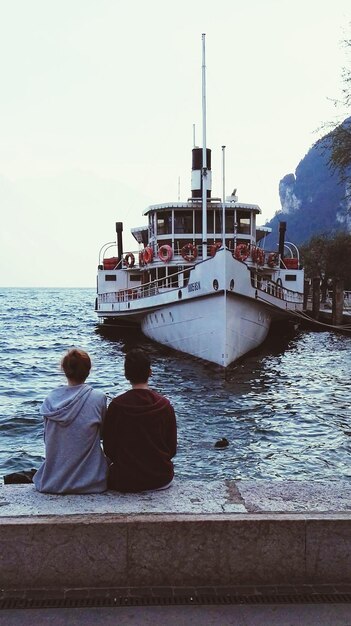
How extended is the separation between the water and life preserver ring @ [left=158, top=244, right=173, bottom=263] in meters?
3.77

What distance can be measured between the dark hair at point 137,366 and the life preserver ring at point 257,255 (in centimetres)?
2602

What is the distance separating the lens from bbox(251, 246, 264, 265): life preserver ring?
2998 cm

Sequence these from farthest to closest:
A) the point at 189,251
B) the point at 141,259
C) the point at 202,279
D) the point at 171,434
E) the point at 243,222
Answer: the point at 141,259
the point at 243,222
the point at 189,251
the point at 202,279
the point at 171,434

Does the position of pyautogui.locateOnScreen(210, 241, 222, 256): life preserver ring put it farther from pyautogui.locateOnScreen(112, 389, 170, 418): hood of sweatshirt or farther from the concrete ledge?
the concrete ledge

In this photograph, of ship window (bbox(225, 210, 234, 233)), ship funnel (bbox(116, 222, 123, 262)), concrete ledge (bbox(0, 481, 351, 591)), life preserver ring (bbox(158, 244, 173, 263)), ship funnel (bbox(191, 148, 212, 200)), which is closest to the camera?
concrete ledge (bbox(0, 481, 351, 591))

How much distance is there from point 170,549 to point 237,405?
11619 mm

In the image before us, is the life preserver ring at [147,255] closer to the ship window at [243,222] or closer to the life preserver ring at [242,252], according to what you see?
the life preserver ring at [242,252]

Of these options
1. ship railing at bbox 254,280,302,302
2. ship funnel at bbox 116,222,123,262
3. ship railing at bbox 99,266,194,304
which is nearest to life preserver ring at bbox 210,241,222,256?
ship railing at bbox 99,266,194,304

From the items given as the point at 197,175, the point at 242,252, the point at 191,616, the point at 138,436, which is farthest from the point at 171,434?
the point at 197,175

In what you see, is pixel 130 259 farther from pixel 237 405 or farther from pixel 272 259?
pixel 237 405

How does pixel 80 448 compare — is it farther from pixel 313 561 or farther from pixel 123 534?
pixel 313 561

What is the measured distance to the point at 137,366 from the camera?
170 inches

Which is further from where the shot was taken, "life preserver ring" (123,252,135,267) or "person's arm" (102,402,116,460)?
"life preserver ring" (123,252,135,267)

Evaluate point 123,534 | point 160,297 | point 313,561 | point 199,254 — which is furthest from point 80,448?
point 199,254
